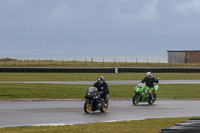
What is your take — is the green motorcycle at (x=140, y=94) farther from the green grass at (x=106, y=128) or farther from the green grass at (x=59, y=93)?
the green grass at (x=106, y=128)

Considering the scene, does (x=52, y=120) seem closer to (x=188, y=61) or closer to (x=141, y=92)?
(x=141, y=92)

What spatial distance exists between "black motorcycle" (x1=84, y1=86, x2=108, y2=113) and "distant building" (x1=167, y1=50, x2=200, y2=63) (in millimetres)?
78846

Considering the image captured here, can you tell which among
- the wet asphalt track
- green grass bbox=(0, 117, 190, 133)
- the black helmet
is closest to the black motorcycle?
the wet asphalt track

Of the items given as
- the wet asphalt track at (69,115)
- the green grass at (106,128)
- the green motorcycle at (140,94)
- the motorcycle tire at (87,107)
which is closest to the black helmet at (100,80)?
the motorcycle tire at (87,107)

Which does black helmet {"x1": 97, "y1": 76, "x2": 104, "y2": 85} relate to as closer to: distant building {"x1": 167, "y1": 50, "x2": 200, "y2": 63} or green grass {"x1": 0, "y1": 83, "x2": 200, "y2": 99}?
green grass {"x1": 0, "y1": 83, "x2": 200, "y2": 99}

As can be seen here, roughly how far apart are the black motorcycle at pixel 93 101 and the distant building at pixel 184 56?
259ft

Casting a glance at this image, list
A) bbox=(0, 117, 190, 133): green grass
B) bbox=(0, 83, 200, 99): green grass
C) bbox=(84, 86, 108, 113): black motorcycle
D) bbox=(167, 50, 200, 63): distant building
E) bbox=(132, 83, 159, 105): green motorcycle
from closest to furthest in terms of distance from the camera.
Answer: bbox=(0, 117, 190, 133): green grass
bbox=(84, 86, 108, 113): black motorcycle
bbox=(132, 83, 159, 105): green motorcycle
bbox=(0, 83, 200, 99): green grass
bbox=(167, 50, 200, 63): distant building

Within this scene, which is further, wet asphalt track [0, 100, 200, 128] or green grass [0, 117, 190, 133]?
wet asphalt track [0, 100, 200, 128]

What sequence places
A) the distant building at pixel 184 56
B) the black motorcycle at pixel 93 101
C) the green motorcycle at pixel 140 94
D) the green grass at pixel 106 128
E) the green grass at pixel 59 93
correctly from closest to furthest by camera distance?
the green grass at pixel 106 128 → the black motorcycle at pixel 93 101 → the green motorcycle at pixel 140 94 → the green grass at pixel 59 93 → the distant building at pixel 184 56

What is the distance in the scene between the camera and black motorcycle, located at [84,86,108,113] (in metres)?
20.0

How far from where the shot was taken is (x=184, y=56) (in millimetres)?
102375

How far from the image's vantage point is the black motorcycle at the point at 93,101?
1997 centimetres

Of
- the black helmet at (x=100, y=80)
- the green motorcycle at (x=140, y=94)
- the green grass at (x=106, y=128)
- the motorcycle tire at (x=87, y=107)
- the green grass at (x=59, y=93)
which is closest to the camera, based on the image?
the green grass at (x=106, y=128)

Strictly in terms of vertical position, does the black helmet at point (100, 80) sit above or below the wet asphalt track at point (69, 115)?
above
